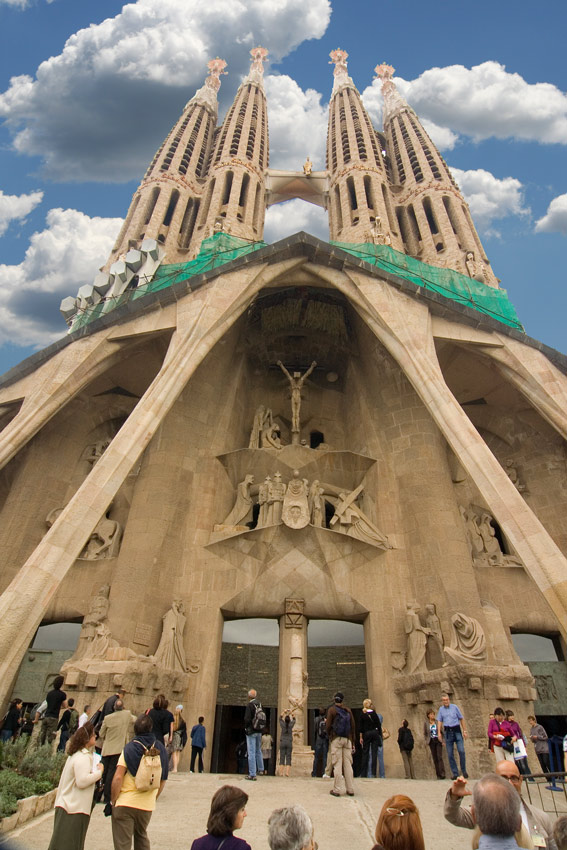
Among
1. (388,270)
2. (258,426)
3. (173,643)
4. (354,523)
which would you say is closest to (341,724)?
(173,643)

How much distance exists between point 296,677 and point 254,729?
15.8ft

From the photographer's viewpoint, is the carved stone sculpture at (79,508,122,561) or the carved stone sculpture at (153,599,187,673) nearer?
the carved stone sculpture at (153,599,187,673)

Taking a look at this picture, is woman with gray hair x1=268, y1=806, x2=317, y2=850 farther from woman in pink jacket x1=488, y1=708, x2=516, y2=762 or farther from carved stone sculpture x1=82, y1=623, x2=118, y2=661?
carved stone sculpture x1=82, y1=623, x2=118, y2=661

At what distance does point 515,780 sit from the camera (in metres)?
2.59

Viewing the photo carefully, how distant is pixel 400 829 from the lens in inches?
70.5

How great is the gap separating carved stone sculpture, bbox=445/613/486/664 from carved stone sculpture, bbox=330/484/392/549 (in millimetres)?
2536

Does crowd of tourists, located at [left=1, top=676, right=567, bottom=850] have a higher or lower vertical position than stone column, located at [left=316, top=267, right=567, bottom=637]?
lower

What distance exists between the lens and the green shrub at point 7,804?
147 inches

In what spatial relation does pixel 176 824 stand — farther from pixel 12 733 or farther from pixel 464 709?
pixel 464 709

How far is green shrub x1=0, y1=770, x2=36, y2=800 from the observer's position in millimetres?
Result: 4156

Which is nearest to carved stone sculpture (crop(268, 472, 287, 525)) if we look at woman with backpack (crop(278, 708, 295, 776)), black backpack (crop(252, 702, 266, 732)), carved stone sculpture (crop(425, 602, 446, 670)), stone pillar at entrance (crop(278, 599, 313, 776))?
stone pillar at entrance (crop(278, 599, 313, 776))

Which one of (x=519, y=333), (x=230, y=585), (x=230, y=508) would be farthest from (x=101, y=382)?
(x=519, y=333)

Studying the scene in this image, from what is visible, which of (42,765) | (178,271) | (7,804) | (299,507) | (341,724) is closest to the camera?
(7,804)

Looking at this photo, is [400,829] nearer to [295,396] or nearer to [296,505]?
[296,505]
